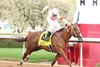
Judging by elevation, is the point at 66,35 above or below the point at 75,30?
below

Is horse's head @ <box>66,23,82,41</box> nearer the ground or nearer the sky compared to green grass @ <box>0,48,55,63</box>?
nearer the sky

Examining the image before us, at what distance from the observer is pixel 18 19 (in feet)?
110

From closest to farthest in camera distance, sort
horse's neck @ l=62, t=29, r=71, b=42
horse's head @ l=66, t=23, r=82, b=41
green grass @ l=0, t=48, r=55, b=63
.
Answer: horse's head @ l=66, t=23, r=82, b=41 < horse's neck @ l=62, t=29, r=71, b=42 < green grass @ l=0, t=48, r=55, b=63

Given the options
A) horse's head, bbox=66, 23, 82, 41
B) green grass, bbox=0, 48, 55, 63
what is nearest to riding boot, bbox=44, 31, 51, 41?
horse's head, bbox=66, 23, 82, 41

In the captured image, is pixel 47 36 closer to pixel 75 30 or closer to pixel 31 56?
pixel 75 30

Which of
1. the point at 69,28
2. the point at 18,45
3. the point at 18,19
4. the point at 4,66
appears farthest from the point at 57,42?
the point at 18,19

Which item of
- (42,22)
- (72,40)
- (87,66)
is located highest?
(72,40)

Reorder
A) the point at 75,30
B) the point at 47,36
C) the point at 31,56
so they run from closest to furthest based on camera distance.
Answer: the point at 75,30, the point at 47,36, the point at 31,56

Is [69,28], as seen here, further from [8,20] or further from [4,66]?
[8,20]

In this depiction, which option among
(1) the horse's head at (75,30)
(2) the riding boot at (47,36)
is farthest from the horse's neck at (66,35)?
(2) the riding boot at (47,36)

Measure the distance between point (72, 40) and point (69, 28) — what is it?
1233 mm

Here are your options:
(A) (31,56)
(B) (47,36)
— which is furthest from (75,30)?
(A) (31,56)

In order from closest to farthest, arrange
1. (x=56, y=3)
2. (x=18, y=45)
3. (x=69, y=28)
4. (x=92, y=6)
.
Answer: (x=69, y=28) → (x=92, y=6) → (x=18, y=45) → (x=56, y=3)

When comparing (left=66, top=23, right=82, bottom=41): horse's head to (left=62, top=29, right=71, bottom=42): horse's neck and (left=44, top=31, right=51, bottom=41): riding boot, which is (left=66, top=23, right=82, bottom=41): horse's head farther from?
(left=44, top=31, right=51, bottom=41): riding boot
